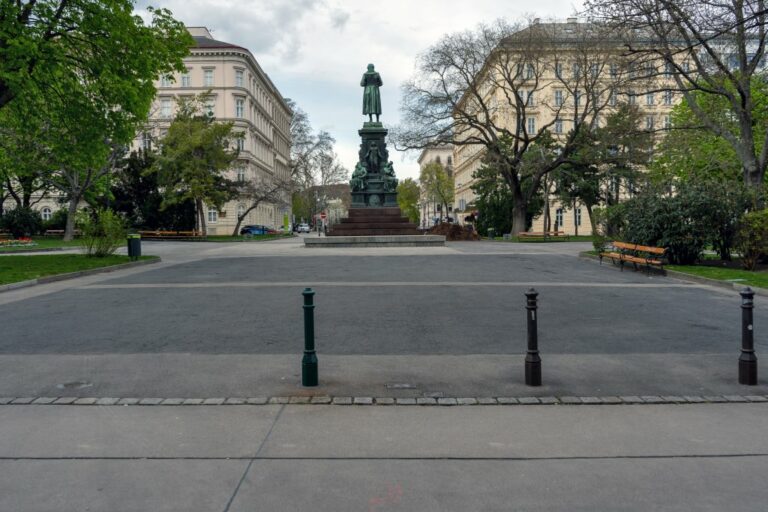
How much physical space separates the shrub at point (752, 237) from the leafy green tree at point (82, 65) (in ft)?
63.9

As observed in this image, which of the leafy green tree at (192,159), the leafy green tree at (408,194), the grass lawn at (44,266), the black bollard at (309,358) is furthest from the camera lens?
the leafy green tree at (408,194)

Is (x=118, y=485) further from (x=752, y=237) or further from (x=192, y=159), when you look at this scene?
(x=192, y=159)

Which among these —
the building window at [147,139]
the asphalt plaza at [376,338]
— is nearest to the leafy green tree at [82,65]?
the asphalt plaza at [376,338]

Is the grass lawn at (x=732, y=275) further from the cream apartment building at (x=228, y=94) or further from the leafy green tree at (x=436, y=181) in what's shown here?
the leafy green tree at (x=436, y=181)

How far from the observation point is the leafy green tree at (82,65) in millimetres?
17922

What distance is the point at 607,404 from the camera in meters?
5.38

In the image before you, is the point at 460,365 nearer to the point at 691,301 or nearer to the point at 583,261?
the point at 691,301

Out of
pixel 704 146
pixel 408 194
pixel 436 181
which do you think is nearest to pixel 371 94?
pixel 704 146

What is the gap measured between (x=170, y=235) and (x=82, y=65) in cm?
3447

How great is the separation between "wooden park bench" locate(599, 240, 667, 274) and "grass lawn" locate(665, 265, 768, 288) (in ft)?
2.09

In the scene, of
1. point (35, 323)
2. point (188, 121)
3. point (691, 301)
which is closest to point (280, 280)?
point (35, 323)

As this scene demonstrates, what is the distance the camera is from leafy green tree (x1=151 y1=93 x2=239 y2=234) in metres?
47.4

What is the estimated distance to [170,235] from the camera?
53469mm

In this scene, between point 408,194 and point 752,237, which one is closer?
point 752,237
